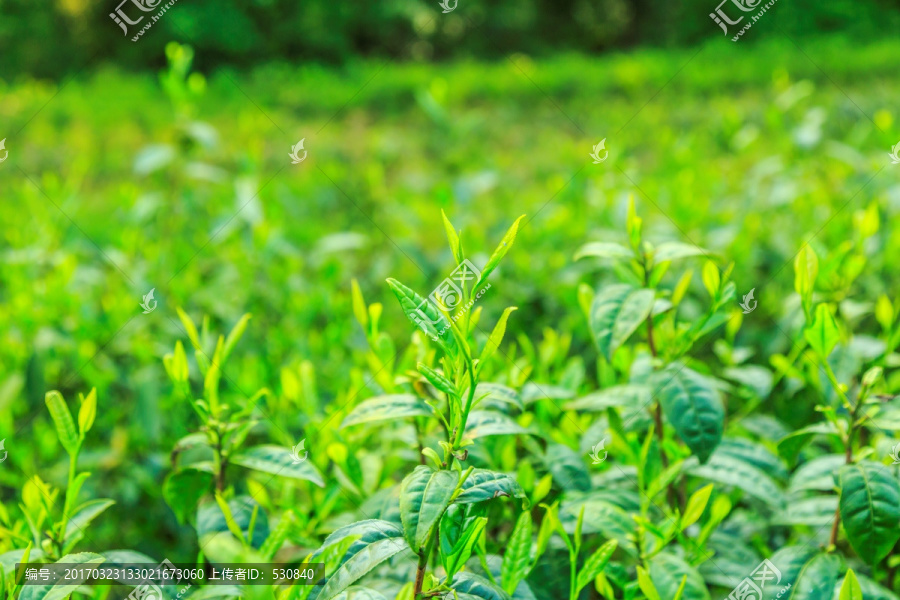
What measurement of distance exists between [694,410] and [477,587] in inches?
20.2

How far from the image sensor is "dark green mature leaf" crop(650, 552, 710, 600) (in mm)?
1125

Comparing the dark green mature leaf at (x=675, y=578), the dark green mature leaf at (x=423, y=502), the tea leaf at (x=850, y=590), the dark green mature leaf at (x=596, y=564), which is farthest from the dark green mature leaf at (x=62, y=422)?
the tea leaf at (x=850, y=590)

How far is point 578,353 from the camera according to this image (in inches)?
101

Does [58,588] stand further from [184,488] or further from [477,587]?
[477,587]

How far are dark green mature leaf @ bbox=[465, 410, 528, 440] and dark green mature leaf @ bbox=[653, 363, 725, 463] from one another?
292mm

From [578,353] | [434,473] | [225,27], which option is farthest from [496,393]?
[225,27]

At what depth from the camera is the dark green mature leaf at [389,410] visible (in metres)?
1.13

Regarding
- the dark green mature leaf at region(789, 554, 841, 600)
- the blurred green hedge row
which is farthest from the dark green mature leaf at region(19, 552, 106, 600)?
the blurred green hedge row

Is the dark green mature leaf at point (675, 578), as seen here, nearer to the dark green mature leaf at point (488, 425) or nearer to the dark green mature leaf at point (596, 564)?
the dark green mature leaf at point (596, 564)

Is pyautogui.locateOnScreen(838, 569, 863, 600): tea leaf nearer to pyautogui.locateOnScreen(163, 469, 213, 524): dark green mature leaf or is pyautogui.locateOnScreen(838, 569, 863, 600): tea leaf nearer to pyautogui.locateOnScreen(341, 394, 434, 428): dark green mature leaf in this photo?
pyautogui.locateOnScreen(341, 394, 434, 428): dark green mature leaf

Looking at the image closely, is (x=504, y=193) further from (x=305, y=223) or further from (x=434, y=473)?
(x=434, y=473)

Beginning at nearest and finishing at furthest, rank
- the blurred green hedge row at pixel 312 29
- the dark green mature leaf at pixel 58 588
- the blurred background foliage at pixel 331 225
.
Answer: the dark green mature leaf at pixel 58 588 → the blurred background foliage at pixel 331 225 → the blurred green hedge row at pixel 312 29

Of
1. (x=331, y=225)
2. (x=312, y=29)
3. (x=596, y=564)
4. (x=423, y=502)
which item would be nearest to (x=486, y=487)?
(x=423, y=502)

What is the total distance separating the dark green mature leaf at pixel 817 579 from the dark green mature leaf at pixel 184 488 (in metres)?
1.02
